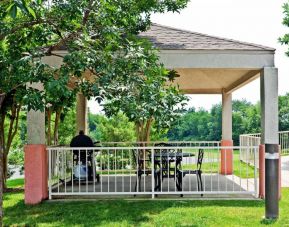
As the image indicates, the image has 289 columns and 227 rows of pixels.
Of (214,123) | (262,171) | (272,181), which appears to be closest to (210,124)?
(214,123)

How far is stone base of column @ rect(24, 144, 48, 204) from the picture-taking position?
29.1 ft

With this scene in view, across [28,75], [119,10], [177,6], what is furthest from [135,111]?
[177,6]

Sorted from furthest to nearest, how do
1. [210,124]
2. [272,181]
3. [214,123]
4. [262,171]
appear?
[214,123], [210,124], [262,171], [272,181]

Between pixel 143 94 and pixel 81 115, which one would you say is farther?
pixel 81 115

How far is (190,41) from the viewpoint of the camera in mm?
9977

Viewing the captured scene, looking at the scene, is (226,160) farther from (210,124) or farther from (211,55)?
(210,124)

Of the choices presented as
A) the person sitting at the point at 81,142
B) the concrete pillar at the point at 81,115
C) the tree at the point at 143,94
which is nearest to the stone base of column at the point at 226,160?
the concrete pillar at the point at 81,115

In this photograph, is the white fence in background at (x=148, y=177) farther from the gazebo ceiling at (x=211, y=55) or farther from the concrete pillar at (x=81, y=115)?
the concrete pillar at (x=81, y=115)

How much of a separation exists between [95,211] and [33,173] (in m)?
1.80

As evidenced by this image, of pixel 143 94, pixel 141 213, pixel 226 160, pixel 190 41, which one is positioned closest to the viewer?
pixel 143 94

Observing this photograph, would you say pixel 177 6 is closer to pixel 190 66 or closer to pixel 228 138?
pixel 190 66

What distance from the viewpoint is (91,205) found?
8.45 meters

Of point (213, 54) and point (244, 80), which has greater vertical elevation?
point (213, 54)

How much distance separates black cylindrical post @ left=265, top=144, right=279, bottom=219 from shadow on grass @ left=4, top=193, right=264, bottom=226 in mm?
1160
